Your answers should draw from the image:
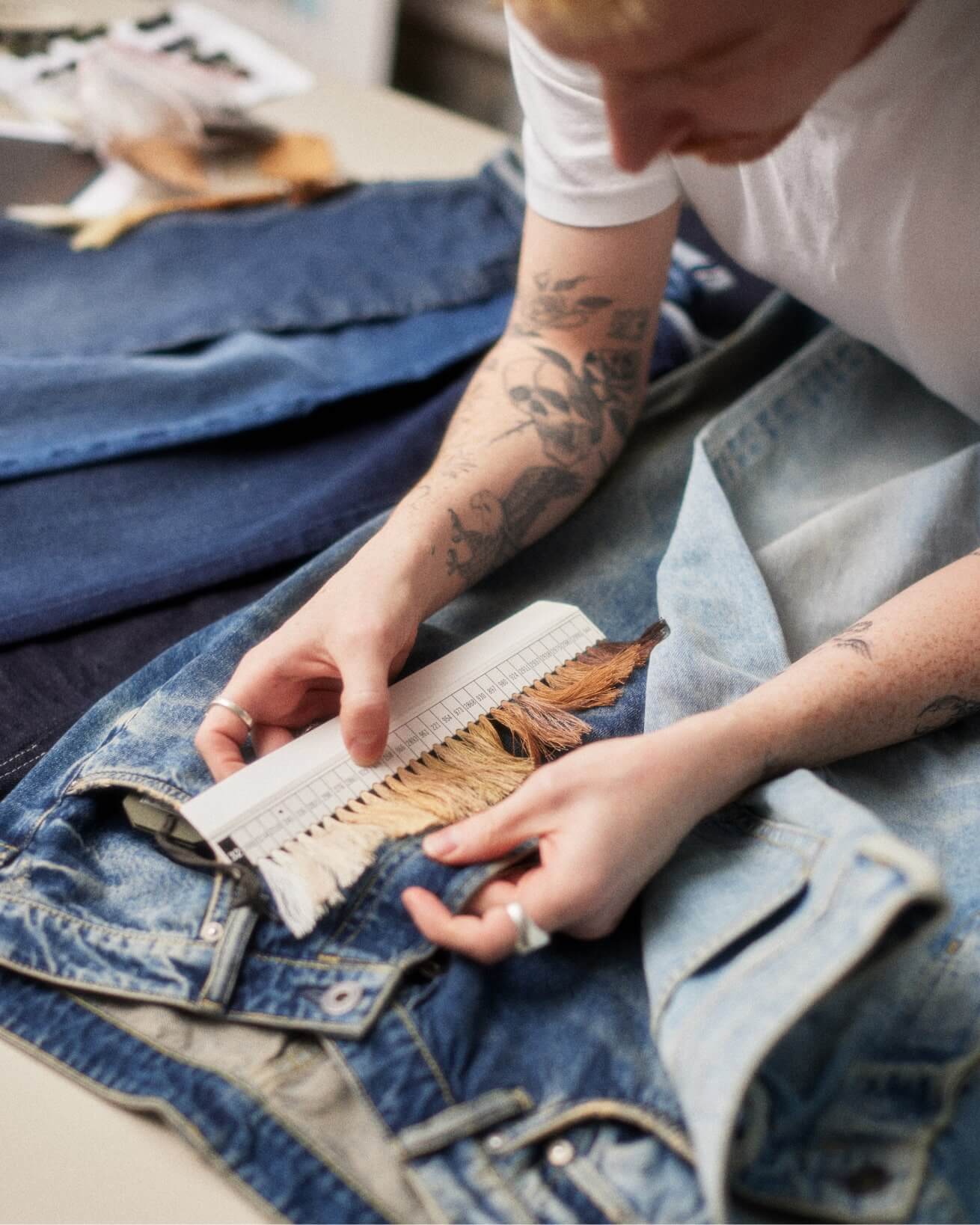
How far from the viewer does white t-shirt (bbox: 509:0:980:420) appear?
68cm

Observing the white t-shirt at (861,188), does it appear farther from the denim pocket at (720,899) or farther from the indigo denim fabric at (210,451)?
the denim pocket at (720,899)

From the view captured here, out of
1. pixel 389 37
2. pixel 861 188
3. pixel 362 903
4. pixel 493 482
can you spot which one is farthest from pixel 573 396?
pixel 389 37

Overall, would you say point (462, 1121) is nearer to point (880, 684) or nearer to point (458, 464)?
point (880, 684)

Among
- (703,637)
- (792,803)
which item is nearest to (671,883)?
(792,803)

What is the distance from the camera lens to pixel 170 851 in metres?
0.65

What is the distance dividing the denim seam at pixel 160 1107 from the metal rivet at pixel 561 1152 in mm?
144

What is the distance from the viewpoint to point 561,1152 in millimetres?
543

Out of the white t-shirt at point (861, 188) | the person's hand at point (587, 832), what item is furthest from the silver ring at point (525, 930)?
the white t-shirt at point (861, 188)

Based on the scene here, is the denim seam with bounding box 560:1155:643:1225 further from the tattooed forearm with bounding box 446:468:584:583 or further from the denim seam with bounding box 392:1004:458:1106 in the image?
the tattooed forearm with bounding box 446:468:584:583

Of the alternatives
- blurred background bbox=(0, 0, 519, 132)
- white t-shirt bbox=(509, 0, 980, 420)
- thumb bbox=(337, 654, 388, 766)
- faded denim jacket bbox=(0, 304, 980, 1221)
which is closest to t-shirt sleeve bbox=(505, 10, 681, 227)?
white t-shirt bbox=(509, 0, 980, 420)

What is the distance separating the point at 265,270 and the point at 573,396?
476mm

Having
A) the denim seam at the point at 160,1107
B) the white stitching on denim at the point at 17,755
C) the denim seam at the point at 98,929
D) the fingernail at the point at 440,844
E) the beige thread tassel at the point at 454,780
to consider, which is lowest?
the denim seam at the point at 160,1107

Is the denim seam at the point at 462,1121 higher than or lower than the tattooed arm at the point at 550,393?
lower

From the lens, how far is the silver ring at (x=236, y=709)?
675 mm
